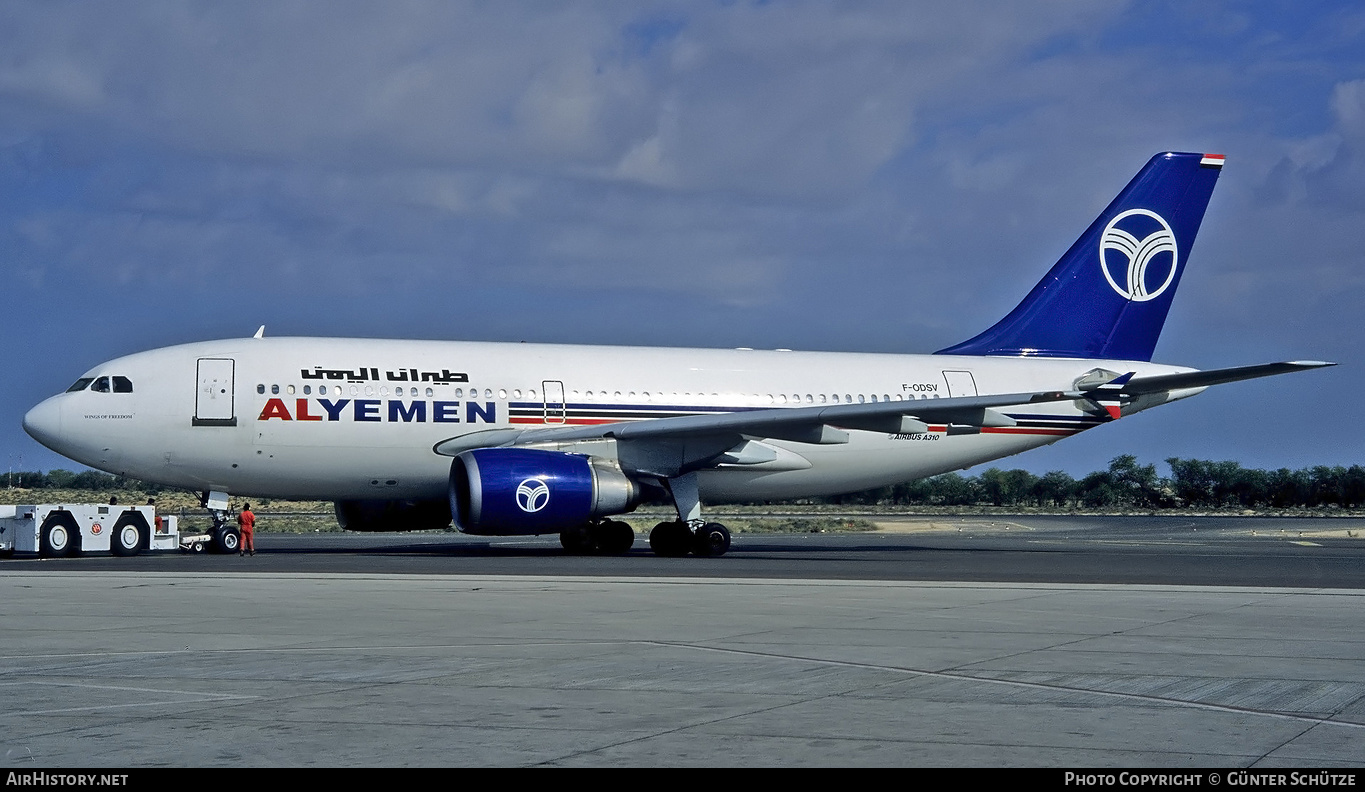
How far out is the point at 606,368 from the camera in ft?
87.8

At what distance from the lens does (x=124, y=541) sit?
24547mm

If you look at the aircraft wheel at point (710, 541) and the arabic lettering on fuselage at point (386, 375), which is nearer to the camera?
the arabic lettering on fuselage at point (386, 375)

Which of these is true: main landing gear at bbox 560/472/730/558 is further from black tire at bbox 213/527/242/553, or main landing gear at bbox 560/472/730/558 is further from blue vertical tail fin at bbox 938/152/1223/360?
blue vertical tail fin at bbox 938/152/1223/360

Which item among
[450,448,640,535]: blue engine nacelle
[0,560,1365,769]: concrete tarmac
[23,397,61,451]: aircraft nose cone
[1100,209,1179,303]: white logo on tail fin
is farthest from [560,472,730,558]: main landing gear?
[1100,209,1179,303]: white logo on tail fin

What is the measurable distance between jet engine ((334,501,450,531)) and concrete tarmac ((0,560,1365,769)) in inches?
463

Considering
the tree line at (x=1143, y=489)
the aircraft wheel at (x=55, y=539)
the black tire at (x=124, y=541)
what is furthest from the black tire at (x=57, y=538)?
the tree line at (x=1143, y=489)

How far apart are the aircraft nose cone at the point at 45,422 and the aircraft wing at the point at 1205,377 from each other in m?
18.7

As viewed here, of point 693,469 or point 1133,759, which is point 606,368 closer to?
point 693,469

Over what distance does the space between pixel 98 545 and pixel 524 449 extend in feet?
25.0

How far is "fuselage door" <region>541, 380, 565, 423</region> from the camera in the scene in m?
25.9

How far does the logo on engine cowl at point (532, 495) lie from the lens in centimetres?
2234

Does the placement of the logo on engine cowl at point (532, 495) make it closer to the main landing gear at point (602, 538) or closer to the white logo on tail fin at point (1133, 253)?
the main landing gear at point (602, 538)

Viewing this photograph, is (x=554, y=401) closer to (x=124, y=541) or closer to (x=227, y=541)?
(x=227, y=541)

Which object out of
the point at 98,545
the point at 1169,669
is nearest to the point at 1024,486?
the point at 98,545
